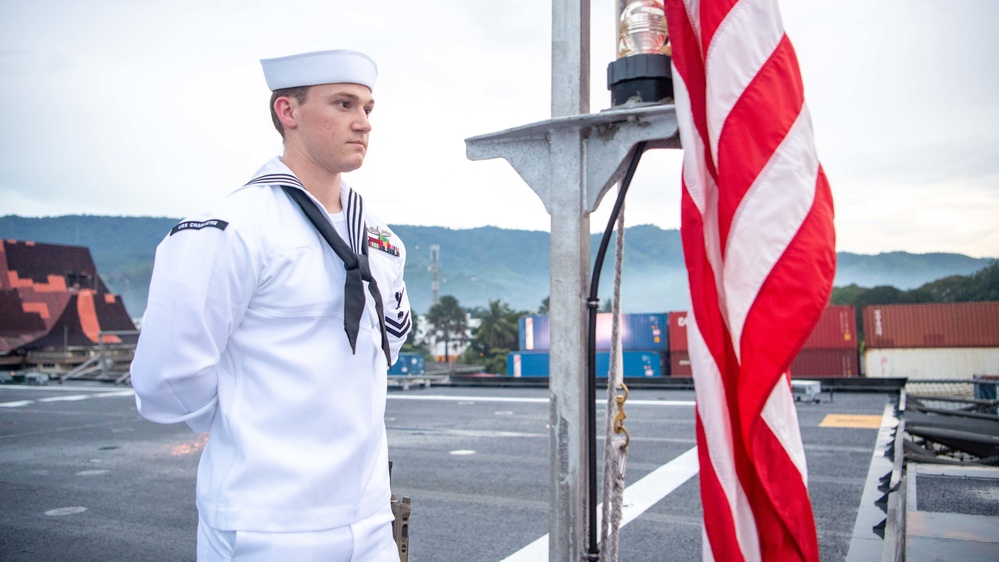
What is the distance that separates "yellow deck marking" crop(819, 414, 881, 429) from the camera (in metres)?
11.4

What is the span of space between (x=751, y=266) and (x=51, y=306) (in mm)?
46016

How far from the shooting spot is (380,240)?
2148mm

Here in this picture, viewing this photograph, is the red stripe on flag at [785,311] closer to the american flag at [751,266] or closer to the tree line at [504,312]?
the american flag at [751,266]

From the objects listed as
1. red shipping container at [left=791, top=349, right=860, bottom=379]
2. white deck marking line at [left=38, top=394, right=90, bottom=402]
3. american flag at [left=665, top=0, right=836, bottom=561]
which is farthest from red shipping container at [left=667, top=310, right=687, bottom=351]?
american flag at [left=665, top=0, right=836, bottom=561]

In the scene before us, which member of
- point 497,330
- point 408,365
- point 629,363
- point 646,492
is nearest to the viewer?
point 646,492

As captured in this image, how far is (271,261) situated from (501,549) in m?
4.02

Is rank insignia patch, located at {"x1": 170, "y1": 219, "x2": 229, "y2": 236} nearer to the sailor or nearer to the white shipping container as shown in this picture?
the sailor

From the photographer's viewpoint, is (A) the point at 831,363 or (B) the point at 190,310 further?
(A) the point at 831,363

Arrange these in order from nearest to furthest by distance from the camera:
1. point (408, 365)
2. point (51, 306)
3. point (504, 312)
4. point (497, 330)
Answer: point (408, 365)
point (51, 306)
point (497, 330)
point (504, 312)

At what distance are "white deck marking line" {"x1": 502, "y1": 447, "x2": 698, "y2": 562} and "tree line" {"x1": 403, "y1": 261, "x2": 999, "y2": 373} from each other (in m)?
78.4

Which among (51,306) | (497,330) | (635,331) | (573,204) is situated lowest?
(573,204)

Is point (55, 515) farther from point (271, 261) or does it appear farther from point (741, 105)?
point (741, 105)

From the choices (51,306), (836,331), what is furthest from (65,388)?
(836,331)

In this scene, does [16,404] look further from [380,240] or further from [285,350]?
[285,350]
